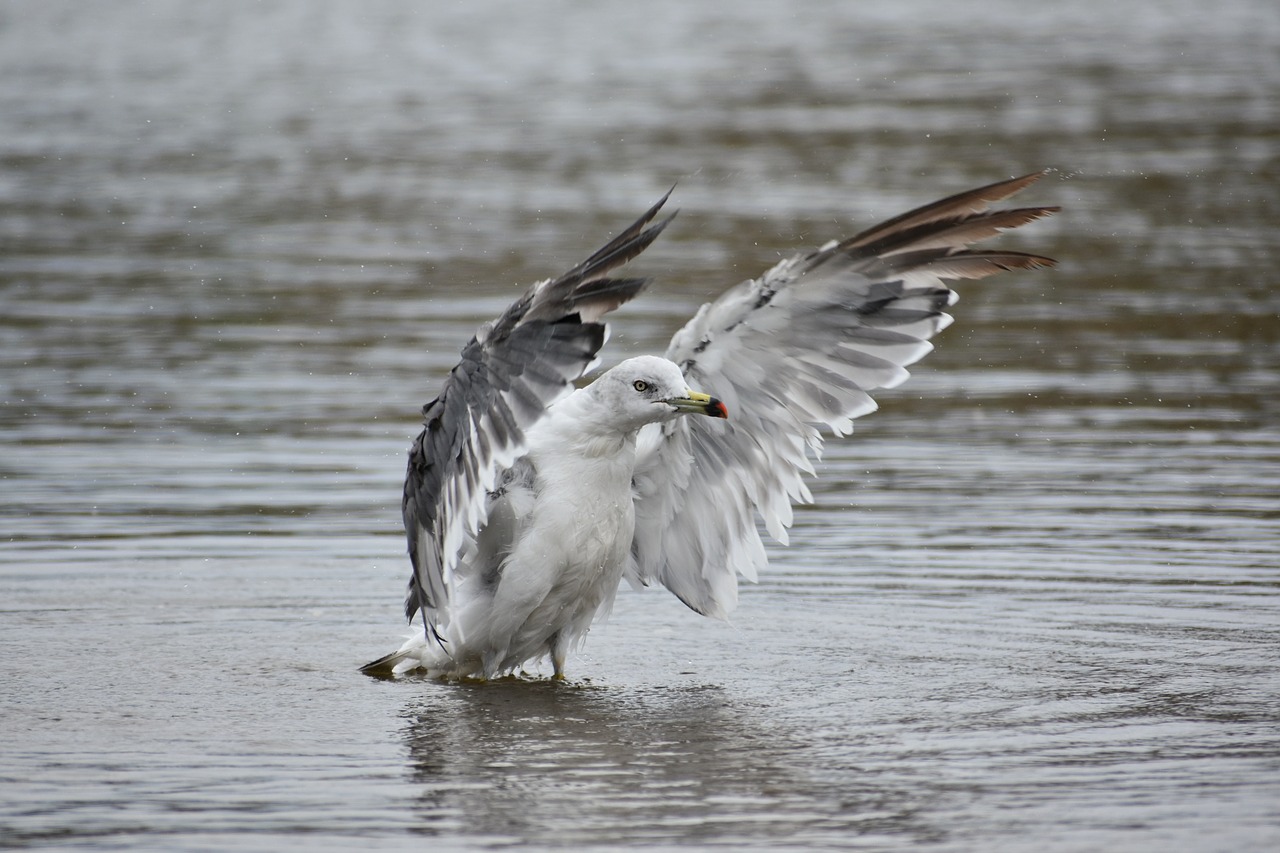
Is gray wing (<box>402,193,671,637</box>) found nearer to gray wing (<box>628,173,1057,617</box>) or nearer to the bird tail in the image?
the bird tail

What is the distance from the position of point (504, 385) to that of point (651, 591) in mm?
3025

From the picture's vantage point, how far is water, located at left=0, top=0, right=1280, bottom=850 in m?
5.95

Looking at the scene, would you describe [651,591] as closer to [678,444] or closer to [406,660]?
[678,444]

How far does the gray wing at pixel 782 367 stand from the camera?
7.18 m

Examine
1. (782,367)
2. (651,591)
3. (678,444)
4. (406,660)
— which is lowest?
(651,591)

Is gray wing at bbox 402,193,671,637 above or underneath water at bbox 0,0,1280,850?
above

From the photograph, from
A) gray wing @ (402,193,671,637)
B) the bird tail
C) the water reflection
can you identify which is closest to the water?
the water reflection

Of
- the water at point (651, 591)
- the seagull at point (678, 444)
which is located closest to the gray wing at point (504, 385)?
the seagull at point (678, 444)

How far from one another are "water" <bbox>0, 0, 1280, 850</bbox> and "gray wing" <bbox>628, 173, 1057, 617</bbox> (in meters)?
0.41

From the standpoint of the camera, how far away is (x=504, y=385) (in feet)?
20.7

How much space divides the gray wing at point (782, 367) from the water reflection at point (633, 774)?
2.60ft

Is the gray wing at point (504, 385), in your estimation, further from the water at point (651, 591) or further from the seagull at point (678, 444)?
the water at point (651, 591)

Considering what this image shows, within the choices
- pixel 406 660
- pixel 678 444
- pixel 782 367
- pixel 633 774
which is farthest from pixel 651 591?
pixel 633 774

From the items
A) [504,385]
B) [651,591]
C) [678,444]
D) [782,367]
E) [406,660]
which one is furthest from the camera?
[651,591]
